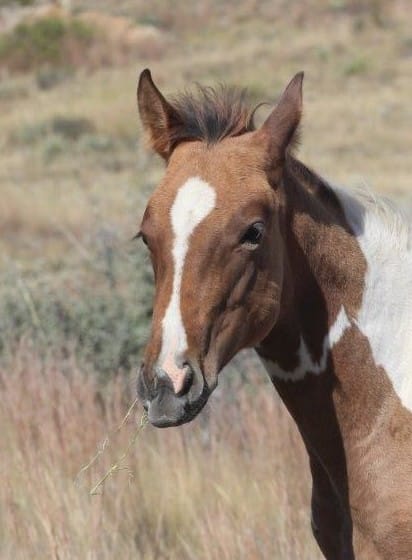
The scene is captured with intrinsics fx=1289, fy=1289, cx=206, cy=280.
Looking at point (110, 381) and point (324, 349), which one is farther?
point (110, 381)

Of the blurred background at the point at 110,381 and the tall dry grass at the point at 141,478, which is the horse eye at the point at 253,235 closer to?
the blurred background at the point at 110,381

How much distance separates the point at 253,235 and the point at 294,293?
0.30 metres

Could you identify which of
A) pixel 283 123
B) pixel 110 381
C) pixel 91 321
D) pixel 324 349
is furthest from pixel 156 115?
pixel 91 321

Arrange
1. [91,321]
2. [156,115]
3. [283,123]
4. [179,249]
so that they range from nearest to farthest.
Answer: [179,249], [283,123], [156,115], [91,321]

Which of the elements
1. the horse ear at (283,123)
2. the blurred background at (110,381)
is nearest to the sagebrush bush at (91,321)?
the blurred background at (110,381)

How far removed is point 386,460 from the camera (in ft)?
11.3

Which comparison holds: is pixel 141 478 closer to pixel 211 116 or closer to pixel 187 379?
pixel 211 116

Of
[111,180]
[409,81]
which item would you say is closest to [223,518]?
[111,180]

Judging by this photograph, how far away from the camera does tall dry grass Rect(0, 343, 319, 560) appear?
16.4 feet

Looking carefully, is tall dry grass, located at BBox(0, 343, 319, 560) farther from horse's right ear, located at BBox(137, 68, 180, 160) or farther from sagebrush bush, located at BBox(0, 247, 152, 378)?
horse's right ear, located at BBox(137, 68, 180, 160)

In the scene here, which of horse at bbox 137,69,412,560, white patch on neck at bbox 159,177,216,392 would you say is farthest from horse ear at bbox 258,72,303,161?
white patch on neck at bbox 159,177,216,392

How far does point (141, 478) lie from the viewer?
5602mm

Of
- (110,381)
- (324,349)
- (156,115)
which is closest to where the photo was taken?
(324,349)

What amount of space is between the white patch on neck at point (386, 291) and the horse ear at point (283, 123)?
306mm
